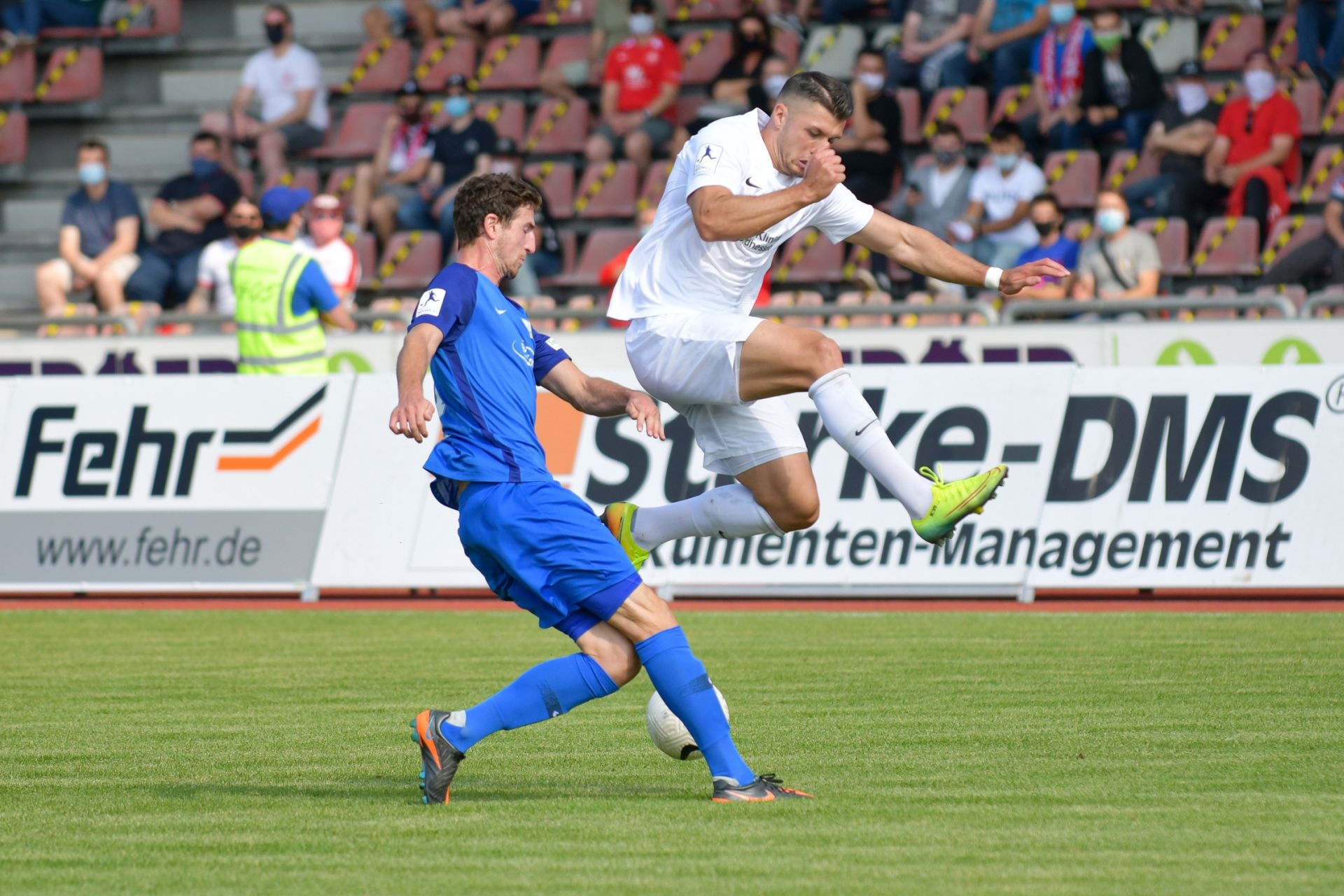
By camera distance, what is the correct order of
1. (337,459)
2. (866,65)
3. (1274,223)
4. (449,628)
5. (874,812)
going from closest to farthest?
(874,812) → (449,628) → (337,459) → (1274,223) → (866,65)

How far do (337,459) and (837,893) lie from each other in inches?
363

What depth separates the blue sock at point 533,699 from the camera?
6.04m

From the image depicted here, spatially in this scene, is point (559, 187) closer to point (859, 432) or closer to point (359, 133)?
point (359, 133)

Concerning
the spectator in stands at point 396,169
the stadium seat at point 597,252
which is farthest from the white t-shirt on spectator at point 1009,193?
the spectator in stands at point 396,169

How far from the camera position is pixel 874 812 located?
19.0ft

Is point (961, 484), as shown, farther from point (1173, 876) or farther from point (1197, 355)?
point (1197, 355)

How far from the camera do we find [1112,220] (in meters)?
15.9

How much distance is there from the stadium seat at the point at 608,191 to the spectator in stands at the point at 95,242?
4.75 m

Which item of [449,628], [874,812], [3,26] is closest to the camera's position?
[874,812]

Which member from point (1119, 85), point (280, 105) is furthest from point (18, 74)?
point (1119, 85)

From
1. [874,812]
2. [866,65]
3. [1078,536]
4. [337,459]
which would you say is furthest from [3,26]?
[874,812]

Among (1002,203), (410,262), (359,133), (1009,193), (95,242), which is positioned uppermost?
(1009,193)

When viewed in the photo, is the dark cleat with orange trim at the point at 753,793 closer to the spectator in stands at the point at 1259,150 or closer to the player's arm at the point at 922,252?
the player's arm at the point at 922,252

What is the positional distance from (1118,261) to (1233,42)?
4.07 meters
